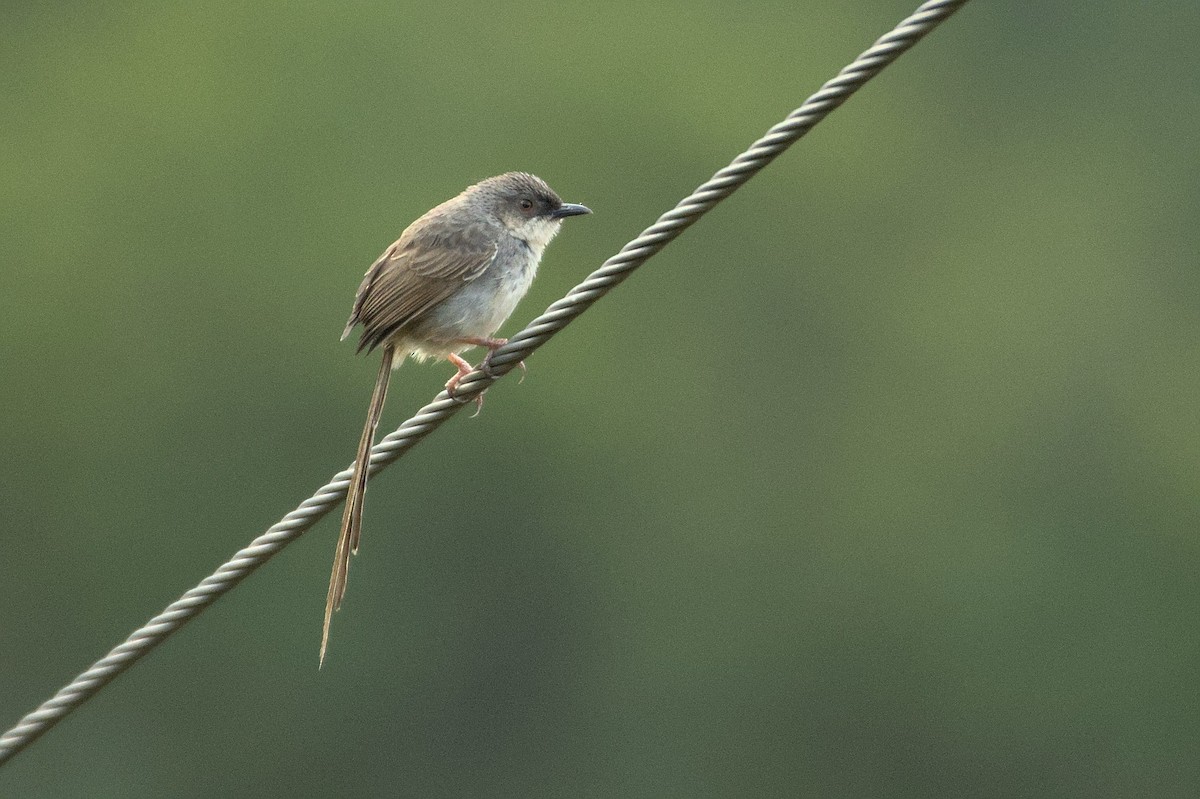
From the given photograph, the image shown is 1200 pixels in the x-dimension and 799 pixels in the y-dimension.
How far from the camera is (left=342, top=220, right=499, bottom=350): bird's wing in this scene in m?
8.66

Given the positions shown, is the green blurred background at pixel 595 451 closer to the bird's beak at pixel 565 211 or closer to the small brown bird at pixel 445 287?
the bird's beak at pixel 565 211

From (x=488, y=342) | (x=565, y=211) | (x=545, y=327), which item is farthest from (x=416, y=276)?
(x=545, y=327)

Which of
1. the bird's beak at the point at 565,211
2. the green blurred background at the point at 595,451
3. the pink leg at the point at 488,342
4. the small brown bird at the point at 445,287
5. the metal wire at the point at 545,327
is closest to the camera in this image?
the metal wire at the point at 545,327

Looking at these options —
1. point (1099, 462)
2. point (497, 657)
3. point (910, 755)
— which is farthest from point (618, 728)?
point (1099, 462)

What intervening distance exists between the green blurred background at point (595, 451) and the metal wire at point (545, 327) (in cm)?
2919

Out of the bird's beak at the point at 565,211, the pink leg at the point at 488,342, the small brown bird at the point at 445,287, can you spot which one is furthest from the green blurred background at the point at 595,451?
the pink leg at the point at 488,342

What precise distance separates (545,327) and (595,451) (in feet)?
118

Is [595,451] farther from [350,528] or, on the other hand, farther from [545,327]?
[545,327]

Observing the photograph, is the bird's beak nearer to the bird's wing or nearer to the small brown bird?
the small brown bird

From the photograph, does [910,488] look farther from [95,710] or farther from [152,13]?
[152,13]

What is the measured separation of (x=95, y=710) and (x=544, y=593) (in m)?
9.47

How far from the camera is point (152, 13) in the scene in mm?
52219

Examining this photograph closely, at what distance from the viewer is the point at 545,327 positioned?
636 centimetres

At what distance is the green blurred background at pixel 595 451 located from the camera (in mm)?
39188
